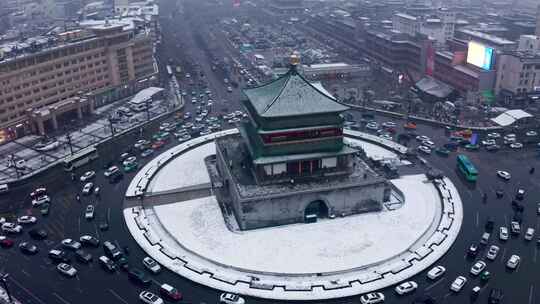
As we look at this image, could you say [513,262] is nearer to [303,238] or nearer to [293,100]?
[303,238]

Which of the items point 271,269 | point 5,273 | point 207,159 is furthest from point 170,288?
point 207,159

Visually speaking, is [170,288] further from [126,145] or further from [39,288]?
[126,145]

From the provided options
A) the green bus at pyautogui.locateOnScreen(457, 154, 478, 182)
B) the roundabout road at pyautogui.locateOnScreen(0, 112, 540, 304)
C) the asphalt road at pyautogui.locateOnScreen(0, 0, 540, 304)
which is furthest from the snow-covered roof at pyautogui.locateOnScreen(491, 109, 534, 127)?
the green bus at pyautogui.locateOnScreen(457, 154, 478, 182)

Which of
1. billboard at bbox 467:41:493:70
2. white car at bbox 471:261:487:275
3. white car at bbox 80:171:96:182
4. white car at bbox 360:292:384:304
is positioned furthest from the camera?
billboard at bbox 467:41:493:70

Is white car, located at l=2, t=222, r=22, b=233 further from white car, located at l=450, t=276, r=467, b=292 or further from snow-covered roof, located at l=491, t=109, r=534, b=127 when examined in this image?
snow-covered roof, located at l=491, t=109, r=534, b=127

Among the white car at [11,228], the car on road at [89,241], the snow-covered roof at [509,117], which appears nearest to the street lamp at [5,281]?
the car on road at [89,241]

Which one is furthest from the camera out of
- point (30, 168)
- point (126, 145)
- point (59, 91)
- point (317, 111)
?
point (59, 91)

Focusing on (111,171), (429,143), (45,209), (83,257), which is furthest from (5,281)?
(429,143)
